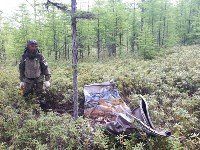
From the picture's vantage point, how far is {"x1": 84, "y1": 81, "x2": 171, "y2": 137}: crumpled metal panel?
570cm

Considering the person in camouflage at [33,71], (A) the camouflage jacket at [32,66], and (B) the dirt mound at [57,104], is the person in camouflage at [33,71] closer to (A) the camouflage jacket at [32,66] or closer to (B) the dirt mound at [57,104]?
(A) the camouflage jacket at [32,66]

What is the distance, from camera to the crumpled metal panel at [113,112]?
5699 mm

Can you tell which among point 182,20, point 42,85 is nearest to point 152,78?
point 42,85

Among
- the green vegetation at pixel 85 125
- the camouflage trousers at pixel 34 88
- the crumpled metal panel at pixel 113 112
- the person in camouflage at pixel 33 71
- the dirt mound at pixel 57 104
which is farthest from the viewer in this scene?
the camouflage trousers at pixel 34 88

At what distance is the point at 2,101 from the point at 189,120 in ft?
18.1

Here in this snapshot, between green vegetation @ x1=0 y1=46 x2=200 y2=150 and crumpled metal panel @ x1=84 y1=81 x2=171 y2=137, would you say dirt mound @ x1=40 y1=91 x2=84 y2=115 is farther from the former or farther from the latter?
crumpled metal panel @ x1=84 y1=81 x2=171 y2=137

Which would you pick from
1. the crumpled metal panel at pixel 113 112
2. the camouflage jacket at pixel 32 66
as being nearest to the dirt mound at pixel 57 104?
the crumpled metal panel at pixel 113 112

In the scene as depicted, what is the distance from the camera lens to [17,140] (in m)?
5.79

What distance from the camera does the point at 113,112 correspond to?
282 inches

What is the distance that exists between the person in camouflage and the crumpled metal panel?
5.16 ft

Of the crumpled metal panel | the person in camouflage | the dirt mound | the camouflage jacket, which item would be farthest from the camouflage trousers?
the crumpled metal panel

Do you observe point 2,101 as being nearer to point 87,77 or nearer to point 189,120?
point 87,77

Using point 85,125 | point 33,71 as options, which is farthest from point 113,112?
point 33,71

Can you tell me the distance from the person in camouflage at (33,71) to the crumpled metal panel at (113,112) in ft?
5.16
